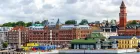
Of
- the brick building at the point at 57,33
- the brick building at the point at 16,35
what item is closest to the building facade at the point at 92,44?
the brick building at the point at 57,33

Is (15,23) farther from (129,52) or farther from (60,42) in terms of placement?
(129,52)

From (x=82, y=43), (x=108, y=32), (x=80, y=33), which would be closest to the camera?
(x=82, y=43)

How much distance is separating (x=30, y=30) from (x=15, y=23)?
125ft

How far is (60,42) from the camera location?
87.7 meters

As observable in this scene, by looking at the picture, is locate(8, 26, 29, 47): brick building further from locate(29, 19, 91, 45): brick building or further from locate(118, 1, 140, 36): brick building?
locate(118, 1, 140, 36): brick building

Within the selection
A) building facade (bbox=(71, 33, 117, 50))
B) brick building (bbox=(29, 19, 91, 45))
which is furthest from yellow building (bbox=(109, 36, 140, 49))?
brick building (bbox=(29, 19, 91, 45))

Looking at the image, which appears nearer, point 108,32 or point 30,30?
point 30,30

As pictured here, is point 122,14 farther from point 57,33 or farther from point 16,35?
point 16,35

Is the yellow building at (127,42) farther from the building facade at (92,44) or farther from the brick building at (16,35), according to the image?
the brick building at (16,35)

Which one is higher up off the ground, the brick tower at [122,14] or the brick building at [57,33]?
the brick tower at [122,14]

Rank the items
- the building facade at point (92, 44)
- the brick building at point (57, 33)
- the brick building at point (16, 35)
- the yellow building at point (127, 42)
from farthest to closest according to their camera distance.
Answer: the brick building at point (16, 35)
the brick building at point (57, 33)
the yellow building at point (127, 42)
the building facade at point (92, 44)

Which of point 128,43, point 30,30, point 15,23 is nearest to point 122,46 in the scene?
point 128,43

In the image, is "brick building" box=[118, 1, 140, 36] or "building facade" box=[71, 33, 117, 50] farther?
"brick building" box=[118, 1, 140, 36]

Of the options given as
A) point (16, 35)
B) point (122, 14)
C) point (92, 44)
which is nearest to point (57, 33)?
point (16, 35)
